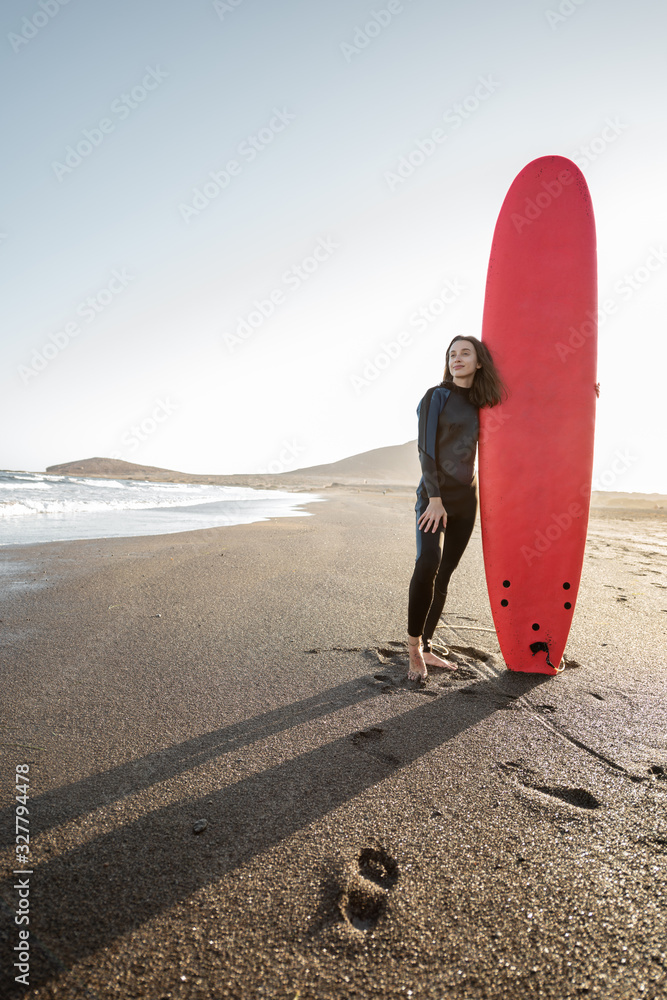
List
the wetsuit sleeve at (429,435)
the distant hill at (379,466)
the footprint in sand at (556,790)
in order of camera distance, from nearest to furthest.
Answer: the footprint in sand at (556,790) → the wetsuit sleeve at (429,435) → the distant hill at (379,466)

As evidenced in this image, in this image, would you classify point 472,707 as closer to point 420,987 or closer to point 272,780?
point 272,780

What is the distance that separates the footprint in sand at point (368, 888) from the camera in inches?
42.9

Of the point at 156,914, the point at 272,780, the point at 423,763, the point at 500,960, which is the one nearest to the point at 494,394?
the point at 423,763

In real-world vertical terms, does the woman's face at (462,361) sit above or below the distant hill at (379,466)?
below

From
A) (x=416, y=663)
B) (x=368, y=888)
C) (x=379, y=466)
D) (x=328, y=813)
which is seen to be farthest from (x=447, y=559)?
(x=379, y=466)

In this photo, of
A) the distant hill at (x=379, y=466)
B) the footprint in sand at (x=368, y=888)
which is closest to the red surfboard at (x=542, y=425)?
the footprint in sand at (x=368, y=888)

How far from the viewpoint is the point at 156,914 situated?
3.55ft

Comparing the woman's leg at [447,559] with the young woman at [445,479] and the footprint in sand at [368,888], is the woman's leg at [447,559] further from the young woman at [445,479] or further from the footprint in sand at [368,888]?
the footprint in sand at [368,888]

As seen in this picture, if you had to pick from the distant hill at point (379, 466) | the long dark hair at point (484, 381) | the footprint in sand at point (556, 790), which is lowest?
the footprint in sand at point (556, 790)

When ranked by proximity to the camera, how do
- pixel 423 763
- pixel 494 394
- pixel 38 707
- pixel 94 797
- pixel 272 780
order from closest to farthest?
pixel 94 797 → pixel 272 780 → pixel 423 763 → pixel 38 707 → pixel 494 394

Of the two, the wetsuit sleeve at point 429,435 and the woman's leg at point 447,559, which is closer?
the wetsuit sleeve at point 429,435

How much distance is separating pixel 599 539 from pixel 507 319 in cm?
591

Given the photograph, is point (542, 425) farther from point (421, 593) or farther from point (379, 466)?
point (379, 466)

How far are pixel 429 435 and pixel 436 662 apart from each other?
115 centimetres
